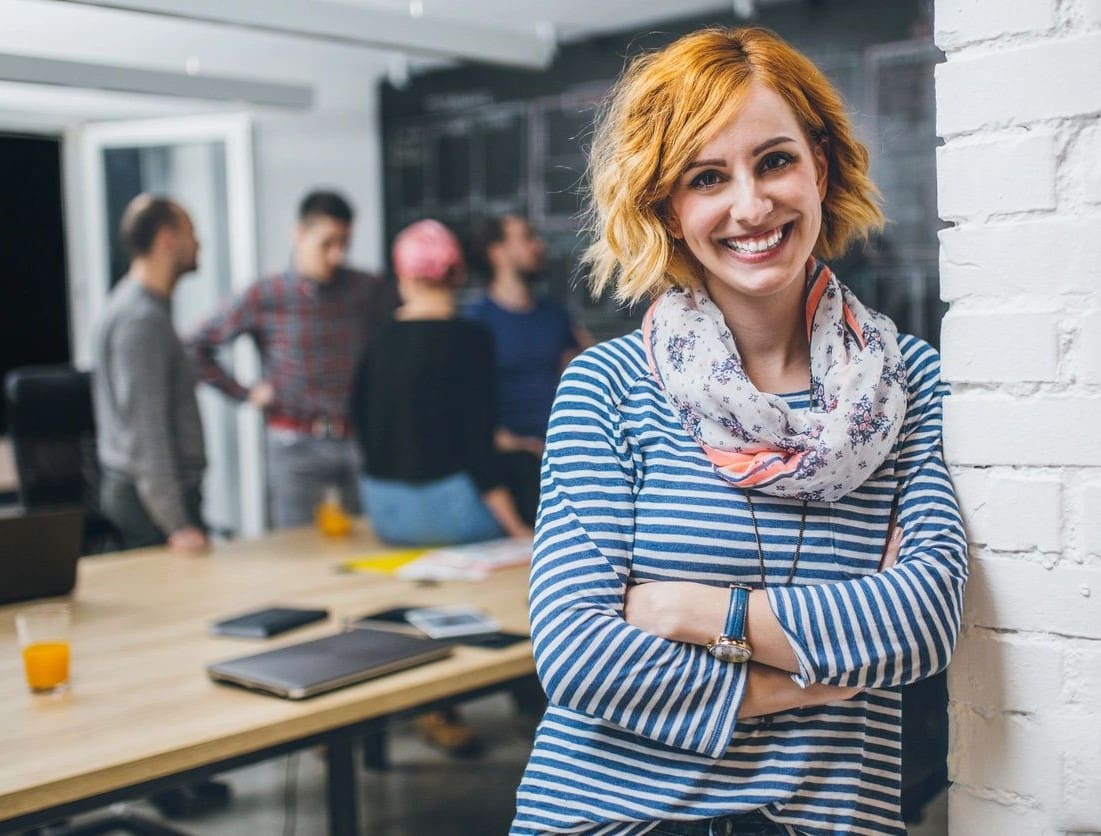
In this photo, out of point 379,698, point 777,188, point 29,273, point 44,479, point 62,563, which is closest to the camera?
point 777,188

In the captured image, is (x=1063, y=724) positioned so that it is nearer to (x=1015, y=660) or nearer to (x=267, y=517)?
(x=1015, y=660)

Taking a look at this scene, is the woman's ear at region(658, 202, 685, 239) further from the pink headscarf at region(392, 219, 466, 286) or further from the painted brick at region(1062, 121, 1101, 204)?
the pink headscarf at region(392, 219, 466, 286)

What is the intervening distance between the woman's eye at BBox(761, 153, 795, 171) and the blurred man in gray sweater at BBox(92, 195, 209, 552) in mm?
2213

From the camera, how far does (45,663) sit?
171 cm

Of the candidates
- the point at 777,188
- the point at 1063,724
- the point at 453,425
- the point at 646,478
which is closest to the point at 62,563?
the point at 453,425

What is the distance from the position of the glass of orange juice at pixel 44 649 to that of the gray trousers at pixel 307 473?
2.05 meters

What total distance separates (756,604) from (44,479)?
3.27 metres

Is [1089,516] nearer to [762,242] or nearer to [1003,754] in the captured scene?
[1003,754]

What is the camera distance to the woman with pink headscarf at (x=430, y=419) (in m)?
2.71

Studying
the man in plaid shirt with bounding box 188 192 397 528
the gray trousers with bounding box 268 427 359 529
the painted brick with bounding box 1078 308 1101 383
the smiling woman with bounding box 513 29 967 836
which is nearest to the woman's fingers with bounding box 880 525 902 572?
the smiling woman with bounding box 513 29 967 836

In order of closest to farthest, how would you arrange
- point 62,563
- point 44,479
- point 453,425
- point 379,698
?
point 379,698 < point 62,563 < point 453,425 < point 44,479

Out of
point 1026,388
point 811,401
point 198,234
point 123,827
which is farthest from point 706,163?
point 198,234

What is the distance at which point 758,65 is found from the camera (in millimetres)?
1145

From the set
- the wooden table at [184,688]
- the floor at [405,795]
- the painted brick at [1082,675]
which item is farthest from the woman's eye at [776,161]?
the floor at [405,795]
